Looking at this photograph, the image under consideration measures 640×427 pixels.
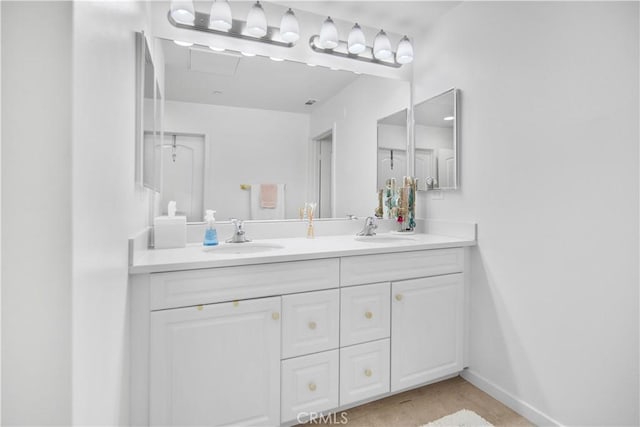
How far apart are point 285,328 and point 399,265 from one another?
0.67 m

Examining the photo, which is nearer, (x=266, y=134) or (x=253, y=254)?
(x=253, y=254)

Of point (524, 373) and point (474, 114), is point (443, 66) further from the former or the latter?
point (524, 373)

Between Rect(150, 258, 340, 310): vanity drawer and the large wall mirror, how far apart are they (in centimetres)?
63

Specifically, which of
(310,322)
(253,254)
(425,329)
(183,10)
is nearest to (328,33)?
(183,10)

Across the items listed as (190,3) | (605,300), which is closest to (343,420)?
(605,300)

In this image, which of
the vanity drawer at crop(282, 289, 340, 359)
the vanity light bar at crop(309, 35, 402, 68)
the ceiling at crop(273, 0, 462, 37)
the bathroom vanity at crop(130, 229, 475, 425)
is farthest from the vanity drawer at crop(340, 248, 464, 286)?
the ceiling at crop(273, 0, 462, 37)

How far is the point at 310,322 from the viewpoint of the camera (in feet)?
4.80

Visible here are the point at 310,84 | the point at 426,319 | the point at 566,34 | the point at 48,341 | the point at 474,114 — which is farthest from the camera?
the point at 310,84

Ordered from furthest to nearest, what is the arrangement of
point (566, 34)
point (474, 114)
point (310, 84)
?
1. point (310, 84)
2. point (474, 114)
3. point (566, 34)

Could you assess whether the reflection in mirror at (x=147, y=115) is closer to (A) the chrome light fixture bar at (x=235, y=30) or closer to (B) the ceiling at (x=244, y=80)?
(B) the ceiling at (x=244, y=80)

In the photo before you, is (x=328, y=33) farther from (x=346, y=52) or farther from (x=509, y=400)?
(x=509, y=400)

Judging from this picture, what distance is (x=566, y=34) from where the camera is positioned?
1.43 m

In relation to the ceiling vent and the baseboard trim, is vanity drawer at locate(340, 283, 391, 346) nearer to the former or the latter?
the baseboard trim

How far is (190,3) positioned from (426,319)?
2089 millimetres
